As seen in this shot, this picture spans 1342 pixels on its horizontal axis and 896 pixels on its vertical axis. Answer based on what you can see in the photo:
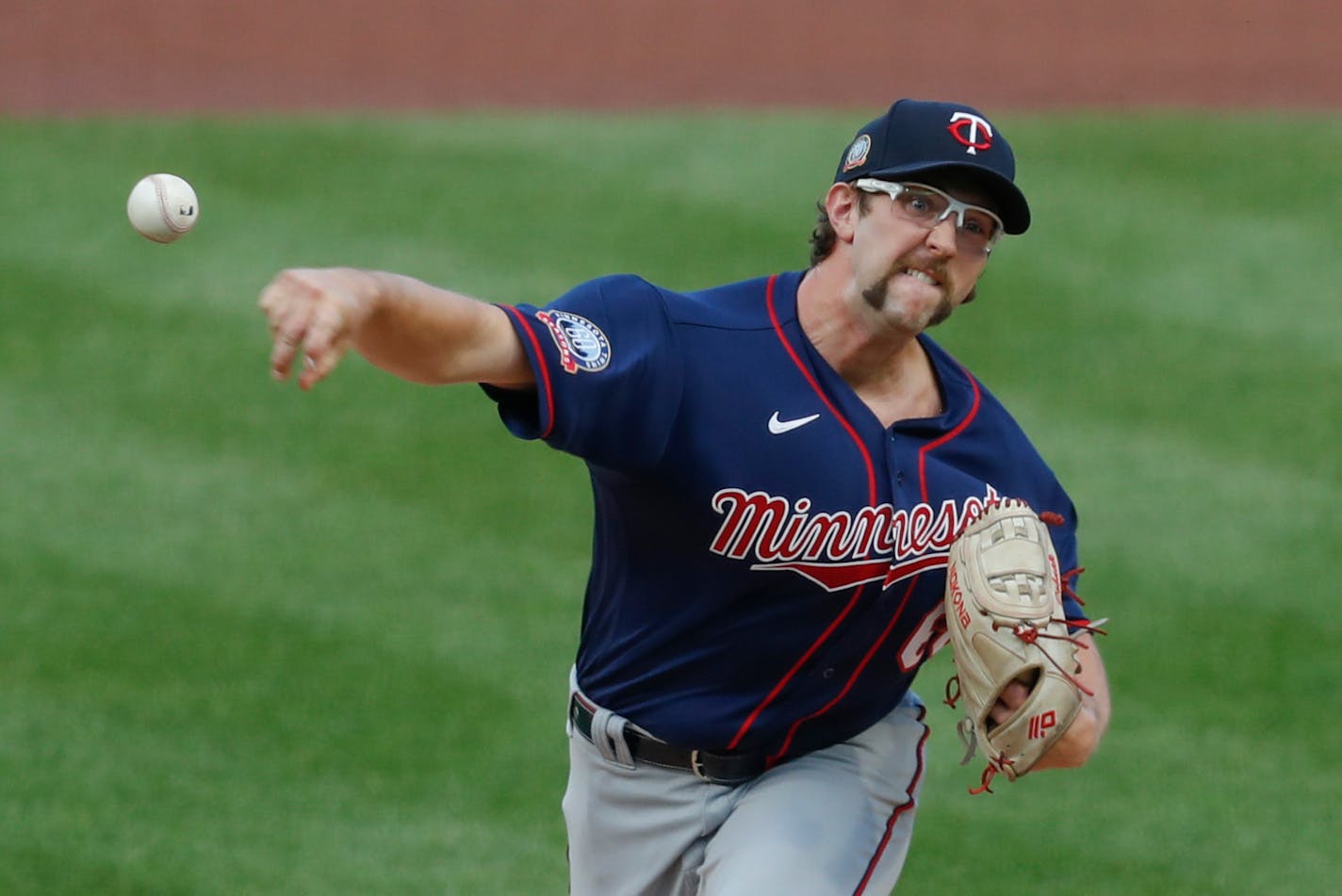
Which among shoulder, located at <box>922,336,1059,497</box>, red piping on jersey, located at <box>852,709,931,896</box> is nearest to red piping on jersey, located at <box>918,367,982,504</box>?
shoulder, located at <box>922,336,1059,497</box>

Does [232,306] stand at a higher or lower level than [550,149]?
lower

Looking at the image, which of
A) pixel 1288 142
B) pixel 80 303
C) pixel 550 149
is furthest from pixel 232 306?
pixel 1288 142

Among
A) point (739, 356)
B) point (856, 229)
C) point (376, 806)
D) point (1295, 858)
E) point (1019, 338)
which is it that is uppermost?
point (856, 229)

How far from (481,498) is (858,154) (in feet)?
12.9

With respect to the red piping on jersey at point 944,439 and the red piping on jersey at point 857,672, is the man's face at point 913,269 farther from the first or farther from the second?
the red piping on jersey at point 857,672

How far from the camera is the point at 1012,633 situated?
3.87m

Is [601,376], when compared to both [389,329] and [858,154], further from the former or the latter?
[858,154]

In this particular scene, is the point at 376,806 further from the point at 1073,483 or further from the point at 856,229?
the point at 1073,483

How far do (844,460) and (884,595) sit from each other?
1.03 feet

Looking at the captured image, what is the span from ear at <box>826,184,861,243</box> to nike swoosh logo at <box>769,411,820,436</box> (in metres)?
0.45

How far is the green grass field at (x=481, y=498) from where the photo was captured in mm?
5840

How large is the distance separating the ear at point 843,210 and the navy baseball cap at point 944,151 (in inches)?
2.5

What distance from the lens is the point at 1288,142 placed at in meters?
11.6

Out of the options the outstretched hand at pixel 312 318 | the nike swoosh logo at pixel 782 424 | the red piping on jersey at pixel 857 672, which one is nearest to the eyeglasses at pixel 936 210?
the nike swoosh logo at pixel 782 424
